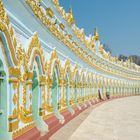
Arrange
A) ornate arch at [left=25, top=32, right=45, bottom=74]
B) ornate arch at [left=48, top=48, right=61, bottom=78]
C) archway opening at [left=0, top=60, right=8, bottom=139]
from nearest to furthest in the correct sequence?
archway opening at [left=0, top=60, right=8, bottom=139] < ornate arch at [left=25, top=32, right=45, bottom=74] < ornate arch at [left=48, top=48, right=61, bottom=78]

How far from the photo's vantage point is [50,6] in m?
12.7

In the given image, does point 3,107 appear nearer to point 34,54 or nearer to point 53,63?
point 34,54

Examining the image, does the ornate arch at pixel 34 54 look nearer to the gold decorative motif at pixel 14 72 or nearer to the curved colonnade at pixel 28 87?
the curved colonnade at pixel 28 87

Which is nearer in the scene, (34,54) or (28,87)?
(28,87)

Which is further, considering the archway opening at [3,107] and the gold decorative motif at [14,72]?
the gold decorative motif at [14,72]

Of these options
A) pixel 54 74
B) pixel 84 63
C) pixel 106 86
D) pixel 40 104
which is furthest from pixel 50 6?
pixel 106 86

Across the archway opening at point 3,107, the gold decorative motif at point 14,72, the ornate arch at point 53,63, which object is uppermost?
the ornate arch at point 53,63

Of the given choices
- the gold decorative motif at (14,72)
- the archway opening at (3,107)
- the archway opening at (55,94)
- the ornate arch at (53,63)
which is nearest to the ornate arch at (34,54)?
the gold decorative motif at (14,72)

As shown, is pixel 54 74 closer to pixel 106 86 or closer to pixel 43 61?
pixel 43 61

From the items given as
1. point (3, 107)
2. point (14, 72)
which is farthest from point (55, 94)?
point (3, 107)

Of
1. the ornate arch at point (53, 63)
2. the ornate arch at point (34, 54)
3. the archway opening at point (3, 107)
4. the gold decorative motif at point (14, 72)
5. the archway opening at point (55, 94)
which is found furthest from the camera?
the archway opening at point (55, 94)

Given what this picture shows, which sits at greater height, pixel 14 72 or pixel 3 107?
pixel 14 72

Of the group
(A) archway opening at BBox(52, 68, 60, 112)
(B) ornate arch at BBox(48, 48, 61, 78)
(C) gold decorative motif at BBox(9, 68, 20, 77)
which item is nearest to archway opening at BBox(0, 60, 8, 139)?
(C) gold decorative motif at BBox(9, 68, 20, 77)

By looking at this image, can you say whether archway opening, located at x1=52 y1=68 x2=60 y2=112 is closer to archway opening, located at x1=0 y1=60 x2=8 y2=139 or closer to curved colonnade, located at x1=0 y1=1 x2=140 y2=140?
curved colonnade, located at x1=0 y1=1 x2=140 y2=140
